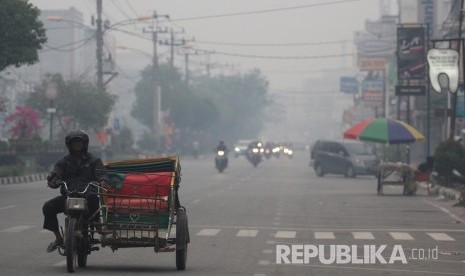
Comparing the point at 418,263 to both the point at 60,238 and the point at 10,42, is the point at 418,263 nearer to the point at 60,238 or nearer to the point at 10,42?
the point at 60,238

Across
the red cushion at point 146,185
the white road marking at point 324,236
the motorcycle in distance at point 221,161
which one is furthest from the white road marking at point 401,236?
the motorcycle in distance at point 221,161

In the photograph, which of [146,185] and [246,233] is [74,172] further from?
[246,233]

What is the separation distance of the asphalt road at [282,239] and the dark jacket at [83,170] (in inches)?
44.2

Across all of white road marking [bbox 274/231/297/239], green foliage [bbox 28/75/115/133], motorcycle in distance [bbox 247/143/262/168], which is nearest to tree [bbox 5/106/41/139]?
green foliage [bbox 28/75/115/133]

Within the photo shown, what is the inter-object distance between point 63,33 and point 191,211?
147004mm

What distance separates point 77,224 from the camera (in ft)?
47.3

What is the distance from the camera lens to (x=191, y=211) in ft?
94.3

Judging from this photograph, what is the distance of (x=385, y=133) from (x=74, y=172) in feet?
85.4

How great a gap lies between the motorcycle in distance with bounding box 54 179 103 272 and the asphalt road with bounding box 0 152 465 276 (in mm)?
255

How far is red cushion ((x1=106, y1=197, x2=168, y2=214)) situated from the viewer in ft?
49.1

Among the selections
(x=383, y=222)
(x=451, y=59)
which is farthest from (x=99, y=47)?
(x=383, y=222)

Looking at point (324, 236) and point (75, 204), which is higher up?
point (75, 204)

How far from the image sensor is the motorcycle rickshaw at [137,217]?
14852mm

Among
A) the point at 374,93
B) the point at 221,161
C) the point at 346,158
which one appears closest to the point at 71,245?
the point at 346,158
